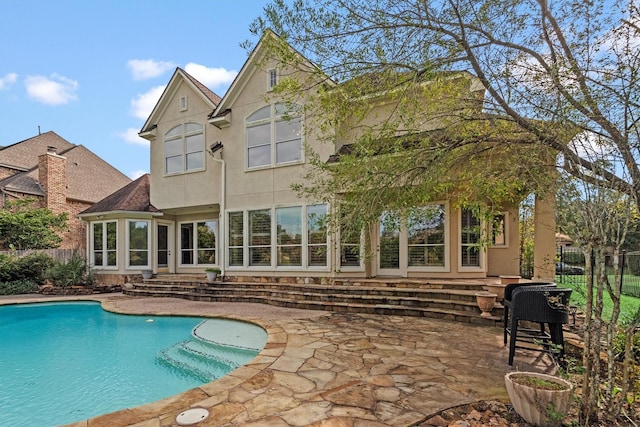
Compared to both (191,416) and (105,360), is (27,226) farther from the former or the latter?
(191,416)

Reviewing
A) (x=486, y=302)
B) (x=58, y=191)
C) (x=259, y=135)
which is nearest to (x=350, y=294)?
(x=486, y=302)

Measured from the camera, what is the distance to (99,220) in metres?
15.7

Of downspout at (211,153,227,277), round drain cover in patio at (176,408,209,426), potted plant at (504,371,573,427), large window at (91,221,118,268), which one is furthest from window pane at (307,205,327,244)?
large window at (91,221,118,268)

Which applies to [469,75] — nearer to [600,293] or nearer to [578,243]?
[578,243]

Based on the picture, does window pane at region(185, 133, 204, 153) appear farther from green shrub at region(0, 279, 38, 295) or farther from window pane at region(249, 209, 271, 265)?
green shrub at region(0, 279, 38, 295)

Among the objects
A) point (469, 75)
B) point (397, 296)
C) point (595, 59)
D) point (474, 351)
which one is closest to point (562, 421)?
point (474, 351)

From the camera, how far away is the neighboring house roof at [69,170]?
2109cm

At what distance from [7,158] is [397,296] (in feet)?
86.5

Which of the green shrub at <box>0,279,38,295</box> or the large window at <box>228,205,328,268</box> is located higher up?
the large window at <box>228,205,328,268</box>

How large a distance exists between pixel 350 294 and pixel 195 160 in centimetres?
863

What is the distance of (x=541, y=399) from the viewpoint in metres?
3.02

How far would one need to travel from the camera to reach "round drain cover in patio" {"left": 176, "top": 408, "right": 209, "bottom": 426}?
10.7ft

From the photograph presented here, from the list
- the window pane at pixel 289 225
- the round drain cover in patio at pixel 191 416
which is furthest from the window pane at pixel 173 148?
the round drain cover in patio at pixel 191 416

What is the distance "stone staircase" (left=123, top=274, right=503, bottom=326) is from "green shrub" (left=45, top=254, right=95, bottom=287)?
2.92 meters
